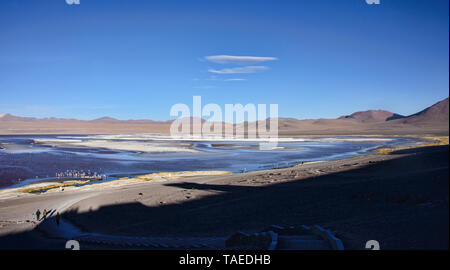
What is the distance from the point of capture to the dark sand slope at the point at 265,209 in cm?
512

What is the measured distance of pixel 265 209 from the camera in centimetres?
945

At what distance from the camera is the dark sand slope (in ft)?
16.8

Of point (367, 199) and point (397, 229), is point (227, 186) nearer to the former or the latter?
point (367, 199)

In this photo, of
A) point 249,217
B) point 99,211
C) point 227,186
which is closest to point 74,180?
point 99,211

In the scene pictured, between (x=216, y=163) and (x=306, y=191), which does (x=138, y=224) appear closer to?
(x=306, y=191)

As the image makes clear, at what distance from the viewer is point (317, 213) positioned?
834 cm

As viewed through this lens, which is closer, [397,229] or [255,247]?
[397,229]

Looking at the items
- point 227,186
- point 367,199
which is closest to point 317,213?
point 367,199
